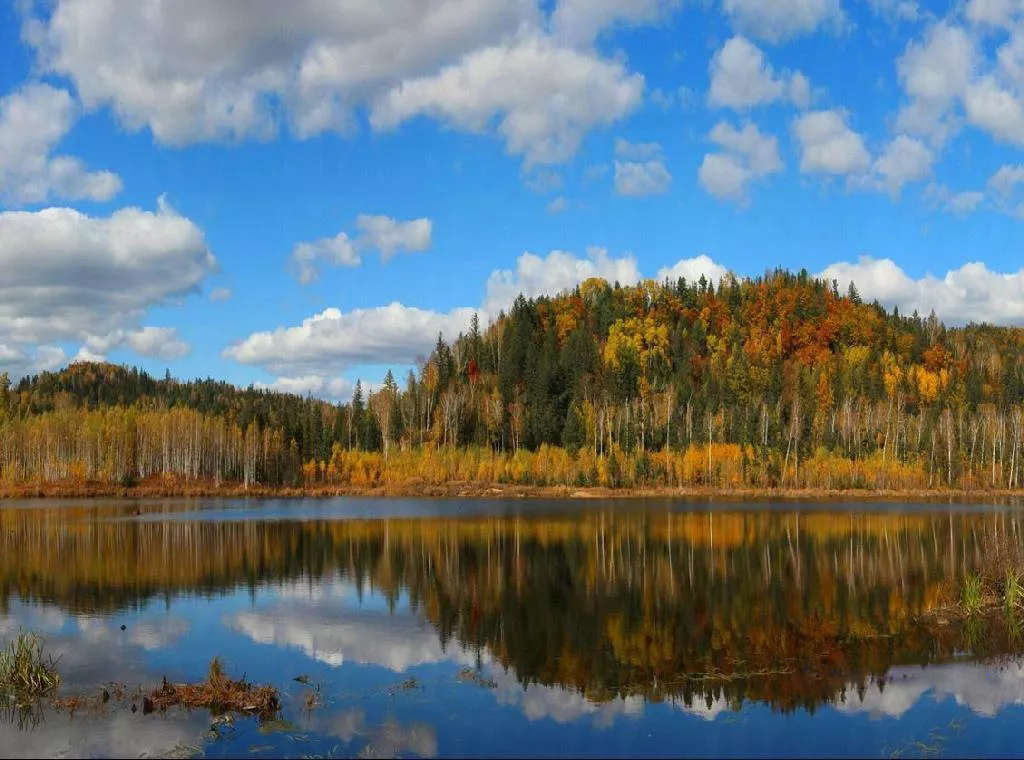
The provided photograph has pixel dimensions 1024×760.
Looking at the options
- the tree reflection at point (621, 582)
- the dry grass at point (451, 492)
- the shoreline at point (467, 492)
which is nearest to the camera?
the tree reflection at point (621, 582)

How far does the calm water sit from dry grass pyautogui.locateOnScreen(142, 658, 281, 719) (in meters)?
0.42

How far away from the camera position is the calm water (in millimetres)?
15680

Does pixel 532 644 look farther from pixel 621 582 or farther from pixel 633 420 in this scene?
pixel 633 420

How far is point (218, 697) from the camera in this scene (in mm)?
17719

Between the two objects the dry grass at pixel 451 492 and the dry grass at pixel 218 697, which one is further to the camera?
the dry grass at pixel 451 492

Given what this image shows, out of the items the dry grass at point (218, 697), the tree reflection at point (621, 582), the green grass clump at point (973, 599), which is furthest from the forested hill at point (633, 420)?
the dry grass at point (218, 697)

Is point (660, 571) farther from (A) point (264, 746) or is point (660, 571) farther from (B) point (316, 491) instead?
(B) point (316, 491)

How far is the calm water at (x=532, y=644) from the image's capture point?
1568 cm

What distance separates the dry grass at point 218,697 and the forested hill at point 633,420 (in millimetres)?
103666

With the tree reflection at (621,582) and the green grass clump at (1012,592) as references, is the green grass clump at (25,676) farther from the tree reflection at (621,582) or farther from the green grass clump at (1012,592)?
the green grass clump at (1012,592)

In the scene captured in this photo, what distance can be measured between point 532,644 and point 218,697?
8.84 meters

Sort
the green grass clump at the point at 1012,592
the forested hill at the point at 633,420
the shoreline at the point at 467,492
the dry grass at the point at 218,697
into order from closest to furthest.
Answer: the dry grass at the point at 218,697
the green grass clump at the point at 1012,592
the shoreline at the point at 467,492
the forested hill at the point at 633,420

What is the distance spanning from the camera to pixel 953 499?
4107 inches

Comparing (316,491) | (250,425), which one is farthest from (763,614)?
(250,425)
